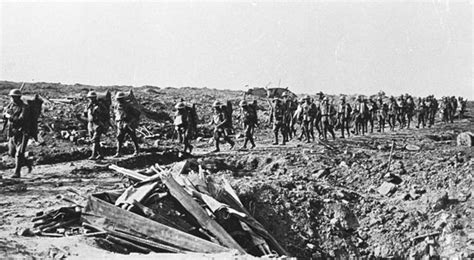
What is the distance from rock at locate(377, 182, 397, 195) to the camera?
31.4ft

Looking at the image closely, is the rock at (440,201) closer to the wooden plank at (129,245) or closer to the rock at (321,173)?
the rock at (321,173)

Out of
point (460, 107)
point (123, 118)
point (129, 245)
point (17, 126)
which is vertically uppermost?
point (460, 107)

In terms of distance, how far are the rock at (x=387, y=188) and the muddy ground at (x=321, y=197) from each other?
22mm

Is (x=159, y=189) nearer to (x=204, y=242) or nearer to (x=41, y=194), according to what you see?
(x=204, y=242)

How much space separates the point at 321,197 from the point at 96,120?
5578 millimetres

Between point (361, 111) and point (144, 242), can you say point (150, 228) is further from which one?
point (361, 111)

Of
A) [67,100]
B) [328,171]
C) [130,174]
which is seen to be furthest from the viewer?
[67,100]

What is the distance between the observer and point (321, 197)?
9141mm

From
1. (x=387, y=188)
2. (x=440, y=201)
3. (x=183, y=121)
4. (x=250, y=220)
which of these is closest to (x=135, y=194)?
(x=250, y=220)

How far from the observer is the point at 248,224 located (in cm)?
696

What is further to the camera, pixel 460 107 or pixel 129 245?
pixel 460 107

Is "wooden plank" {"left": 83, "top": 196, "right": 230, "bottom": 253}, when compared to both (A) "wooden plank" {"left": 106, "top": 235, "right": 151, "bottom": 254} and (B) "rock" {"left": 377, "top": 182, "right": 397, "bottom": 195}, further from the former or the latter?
(B) "rock" {"left": 377, "top": 182, "right": 397, "bottom": 195}

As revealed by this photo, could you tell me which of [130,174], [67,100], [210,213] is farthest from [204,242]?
[67,100]

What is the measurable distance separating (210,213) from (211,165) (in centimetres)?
427
